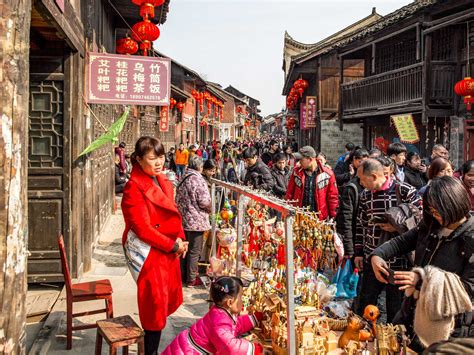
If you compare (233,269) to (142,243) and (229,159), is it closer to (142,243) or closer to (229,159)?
(142,243)

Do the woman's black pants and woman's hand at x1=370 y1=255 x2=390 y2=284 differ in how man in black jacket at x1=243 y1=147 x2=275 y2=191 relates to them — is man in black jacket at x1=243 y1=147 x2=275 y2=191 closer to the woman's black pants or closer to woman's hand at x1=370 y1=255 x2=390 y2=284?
the woman's black pants

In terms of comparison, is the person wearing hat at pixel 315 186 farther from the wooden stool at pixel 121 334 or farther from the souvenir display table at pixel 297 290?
the wooden stool at pixel 121 334

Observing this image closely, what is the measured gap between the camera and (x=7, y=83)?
269 cm

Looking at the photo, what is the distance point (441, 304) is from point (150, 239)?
232 cm

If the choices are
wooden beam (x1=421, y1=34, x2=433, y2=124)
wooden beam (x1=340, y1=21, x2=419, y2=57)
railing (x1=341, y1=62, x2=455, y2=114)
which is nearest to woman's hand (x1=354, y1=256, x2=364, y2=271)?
wooden beam (x1=421, y1=34, x2=433, y2=124)

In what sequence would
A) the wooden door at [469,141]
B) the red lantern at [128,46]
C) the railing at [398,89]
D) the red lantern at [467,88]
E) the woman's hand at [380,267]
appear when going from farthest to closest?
the railing at [398,89] < the wooden door at [469,141] < the red lantern at [128,46] < the red lantern at [467,88] < the woman's hand at [380,267]

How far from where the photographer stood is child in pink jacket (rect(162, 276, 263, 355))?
3.37 m

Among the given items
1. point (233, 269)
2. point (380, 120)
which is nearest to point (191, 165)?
point (233, 269)

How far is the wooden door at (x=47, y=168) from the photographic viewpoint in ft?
20.2

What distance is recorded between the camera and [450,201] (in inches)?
112

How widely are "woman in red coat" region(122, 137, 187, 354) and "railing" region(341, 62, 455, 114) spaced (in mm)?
10880

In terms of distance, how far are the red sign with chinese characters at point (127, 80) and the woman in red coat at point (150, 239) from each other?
11.7 feet

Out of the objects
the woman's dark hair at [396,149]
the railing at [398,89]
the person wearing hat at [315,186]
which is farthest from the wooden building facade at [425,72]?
the person wearing hat at [315,186]

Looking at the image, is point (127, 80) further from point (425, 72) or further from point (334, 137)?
point (334, 137)
